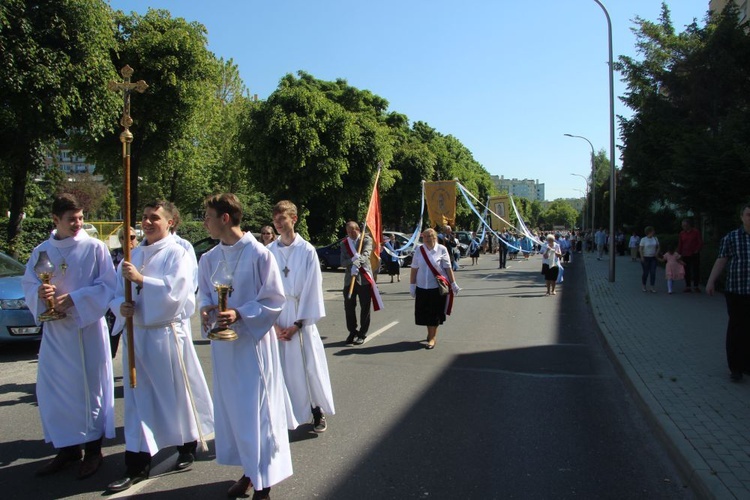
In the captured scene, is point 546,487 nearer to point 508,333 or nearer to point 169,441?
point 169,441

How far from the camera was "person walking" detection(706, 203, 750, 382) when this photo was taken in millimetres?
6238

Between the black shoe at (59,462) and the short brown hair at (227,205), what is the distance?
2.20 metres

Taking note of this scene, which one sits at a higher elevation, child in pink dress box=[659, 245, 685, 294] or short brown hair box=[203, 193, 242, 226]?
short brown hair box=[203, 193, 242, 226]

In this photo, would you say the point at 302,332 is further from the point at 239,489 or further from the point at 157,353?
the point at 239,489

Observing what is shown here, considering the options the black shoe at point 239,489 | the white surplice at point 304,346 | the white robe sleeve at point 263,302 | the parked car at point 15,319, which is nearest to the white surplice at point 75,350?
the black shoe at point 239,489

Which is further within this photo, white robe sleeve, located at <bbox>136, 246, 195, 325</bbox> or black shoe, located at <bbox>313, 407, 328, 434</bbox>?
black shoe, located at <bbox>313, 407, 328, 434</bbox>

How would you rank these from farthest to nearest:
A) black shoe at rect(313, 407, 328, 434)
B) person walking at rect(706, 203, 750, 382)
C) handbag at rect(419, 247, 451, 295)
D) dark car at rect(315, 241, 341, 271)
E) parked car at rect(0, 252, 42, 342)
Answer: dark car at rect(315, 241, 341, 271), handbag at rect(419, 247, 451, 295), parked car at rect(0, 252, 42, 342), person walking at rect(706, 203, 750, 382), black shoe at rect(313, 407, 328, 434)

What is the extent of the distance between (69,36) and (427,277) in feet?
34.2

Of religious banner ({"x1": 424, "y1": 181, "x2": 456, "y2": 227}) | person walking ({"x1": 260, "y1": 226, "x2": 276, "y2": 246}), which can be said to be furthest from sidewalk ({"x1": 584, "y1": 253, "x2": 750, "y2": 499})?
religious banner ({"x1": 424, "y1": 181, "x2": 456, "y2": 227})

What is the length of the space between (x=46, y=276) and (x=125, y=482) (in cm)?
151

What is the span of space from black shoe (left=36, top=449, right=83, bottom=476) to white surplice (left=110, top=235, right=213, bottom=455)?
70 centimetres

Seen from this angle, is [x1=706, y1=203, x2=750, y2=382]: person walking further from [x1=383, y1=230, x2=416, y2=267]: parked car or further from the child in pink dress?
[x1=383, y1=230, x2=416, y2=267]: parked car

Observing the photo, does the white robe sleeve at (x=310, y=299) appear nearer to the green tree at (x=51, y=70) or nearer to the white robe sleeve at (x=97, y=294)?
the white robe sleeve at (x=97, y=294)

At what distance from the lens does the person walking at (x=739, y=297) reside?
6.24 m
